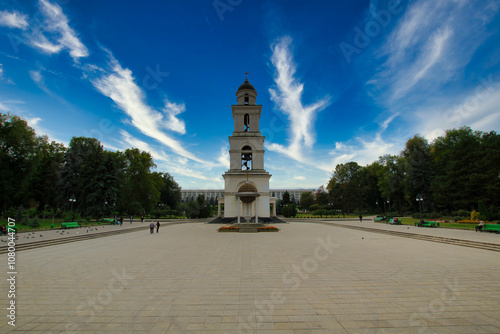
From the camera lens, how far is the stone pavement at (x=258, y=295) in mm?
3998

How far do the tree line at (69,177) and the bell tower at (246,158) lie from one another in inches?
685

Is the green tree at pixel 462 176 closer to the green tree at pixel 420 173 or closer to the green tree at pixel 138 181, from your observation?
the green tree at pixel 420 173

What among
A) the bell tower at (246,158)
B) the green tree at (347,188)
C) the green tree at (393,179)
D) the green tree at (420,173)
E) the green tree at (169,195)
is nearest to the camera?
the bell tower at (246,158)

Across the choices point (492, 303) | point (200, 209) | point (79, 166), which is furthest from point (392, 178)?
point (79, 166)

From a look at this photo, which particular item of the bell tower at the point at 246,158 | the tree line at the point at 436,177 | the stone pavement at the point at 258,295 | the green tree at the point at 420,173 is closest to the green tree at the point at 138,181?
the bell tower at the point at 246,158

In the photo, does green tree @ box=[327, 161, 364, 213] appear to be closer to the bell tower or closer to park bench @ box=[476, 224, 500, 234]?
the bell tower

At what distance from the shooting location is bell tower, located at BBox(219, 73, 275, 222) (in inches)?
1217

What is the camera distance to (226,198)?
31.1 metres

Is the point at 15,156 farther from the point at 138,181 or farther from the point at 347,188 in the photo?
the point at 347,188

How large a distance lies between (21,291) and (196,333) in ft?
16.7

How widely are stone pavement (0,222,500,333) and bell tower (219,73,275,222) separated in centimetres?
2183

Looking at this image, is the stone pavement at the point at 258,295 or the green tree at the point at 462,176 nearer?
the stone pavement at the point at 258,295

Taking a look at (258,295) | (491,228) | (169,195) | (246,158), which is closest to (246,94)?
(246,158)

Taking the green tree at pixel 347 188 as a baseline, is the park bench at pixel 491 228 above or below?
below
